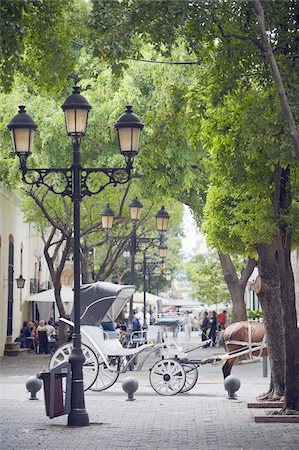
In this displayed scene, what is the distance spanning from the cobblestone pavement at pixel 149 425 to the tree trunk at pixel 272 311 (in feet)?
2.40

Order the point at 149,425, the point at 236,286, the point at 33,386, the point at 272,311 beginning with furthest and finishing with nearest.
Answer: the point at 236,286 < the point at 33,386 < the point at 272,311 < the point at 149,425

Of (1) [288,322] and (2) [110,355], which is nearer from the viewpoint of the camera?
(1) [288,322]

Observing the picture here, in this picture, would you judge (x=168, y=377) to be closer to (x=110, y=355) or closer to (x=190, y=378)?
(x=190, y=378)

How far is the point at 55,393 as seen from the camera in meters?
15.9

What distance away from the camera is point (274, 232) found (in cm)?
1747

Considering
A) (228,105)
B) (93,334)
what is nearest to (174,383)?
(93,334)

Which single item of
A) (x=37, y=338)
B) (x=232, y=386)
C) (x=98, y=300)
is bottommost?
(x=232, y=386)

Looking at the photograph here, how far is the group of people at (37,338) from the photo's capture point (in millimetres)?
42844

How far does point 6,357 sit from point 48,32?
2644 cm

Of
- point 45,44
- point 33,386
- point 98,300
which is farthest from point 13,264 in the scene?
point 45,44

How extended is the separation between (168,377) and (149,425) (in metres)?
6.03

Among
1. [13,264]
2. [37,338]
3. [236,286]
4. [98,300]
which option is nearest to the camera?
[98,300]

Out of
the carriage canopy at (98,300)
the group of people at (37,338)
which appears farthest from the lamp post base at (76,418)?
the group of people at (37,338)

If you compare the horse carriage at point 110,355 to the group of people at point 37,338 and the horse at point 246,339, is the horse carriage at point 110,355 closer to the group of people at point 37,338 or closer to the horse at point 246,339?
the horse at point 246,339
